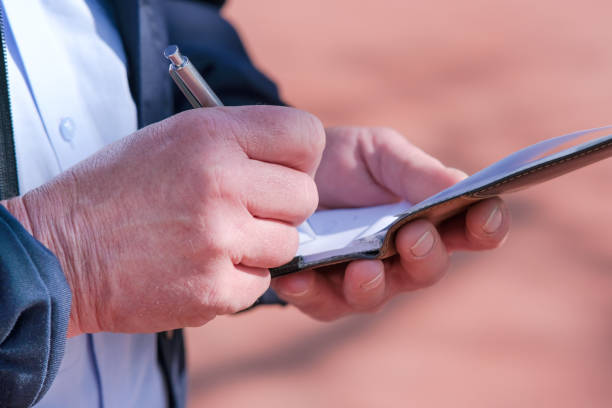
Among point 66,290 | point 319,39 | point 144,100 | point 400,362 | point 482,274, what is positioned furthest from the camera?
point 319,39

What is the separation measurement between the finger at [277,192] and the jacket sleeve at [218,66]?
1.37ft

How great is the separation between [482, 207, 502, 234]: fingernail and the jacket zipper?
2.22 feet

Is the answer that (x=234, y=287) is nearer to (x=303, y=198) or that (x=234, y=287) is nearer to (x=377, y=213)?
(x=303, y=198)

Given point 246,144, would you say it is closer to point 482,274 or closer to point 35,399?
point 35,399

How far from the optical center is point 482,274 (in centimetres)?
249

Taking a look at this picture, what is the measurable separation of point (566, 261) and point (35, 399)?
2280 mm

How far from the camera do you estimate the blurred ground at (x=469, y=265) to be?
6.82 feet

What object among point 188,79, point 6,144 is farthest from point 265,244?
point 6,144

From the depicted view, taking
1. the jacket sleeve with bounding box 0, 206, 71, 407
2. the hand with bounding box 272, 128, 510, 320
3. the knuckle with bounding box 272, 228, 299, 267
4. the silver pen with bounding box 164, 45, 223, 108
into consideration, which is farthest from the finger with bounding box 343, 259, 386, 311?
the jacket sleeve with bounding box 0, 206, 71, 407

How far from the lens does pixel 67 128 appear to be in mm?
842

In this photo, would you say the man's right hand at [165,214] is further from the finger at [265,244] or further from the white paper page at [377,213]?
the white paper page at [377,213]

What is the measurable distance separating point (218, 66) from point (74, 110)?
1.49 feet

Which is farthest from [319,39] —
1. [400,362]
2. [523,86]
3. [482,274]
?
A: [400,362]

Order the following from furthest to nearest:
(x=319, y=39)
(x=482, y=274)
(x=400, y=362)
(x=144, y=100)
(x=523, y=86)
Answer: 1. (x=319, y=39)
2. (x=523, y=86)
3. (x=482, y=274)
4. (x=400, y=362)
5. (x=144, y=100)
